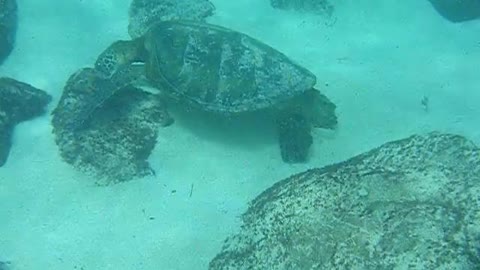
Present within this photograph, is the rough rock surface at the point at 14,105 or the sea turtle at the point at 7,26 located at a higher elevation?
the sea turtle at the point at 7,26

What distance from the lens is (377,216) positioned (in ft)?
10.8

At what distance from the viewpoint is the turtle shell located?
17.2 feet

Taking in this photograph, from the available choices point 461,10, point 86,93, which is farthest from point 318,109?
point 461,10

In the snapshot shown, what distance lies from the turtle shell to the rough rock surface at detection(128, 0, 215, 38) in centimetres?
153

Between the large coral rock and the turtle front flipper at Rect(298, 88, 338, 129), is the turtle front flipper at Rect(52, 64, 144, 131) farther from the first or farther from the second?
the large coral rock

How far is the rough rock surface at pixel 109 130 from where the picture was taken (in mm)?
4965

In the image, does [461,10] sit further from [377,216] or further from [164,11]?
[377,216]

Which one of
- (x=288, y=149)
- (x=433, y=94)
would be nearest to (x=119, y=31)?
(x=288, y=149)

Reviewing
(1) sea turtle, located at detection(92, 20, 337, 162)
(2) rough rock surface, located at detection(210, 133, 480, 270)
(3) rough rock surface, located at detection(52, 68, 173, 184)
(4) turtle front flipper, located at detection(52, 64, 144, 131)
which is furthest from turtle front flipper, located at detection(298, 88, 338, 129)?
(4) turtle front flipper, located at detection(52, 64, 144, 131)

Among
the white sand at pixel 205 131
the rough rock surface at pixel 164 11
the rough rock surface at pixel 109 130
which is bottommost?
the white sand at pixel 205 131

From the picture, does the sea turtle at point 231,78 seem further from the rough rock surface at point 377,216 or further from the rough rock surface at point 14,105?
the rough rock surface at point 377,216

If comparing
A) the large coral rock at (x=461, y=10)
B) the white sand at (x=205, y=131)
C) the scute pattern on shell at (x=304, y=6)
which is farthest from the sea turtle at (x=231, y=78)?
the large coral rock at (x=461, y=10)

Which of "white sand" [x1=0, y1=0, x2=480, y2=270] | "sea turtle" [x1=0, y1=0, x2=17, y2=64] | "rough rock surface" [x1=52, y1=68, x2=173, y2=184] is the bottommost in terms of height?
"white sand" [x1=0, y1=0, x2=480, y2=270]

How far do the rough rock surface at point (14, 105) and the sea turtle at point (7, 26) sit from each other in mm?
1011
